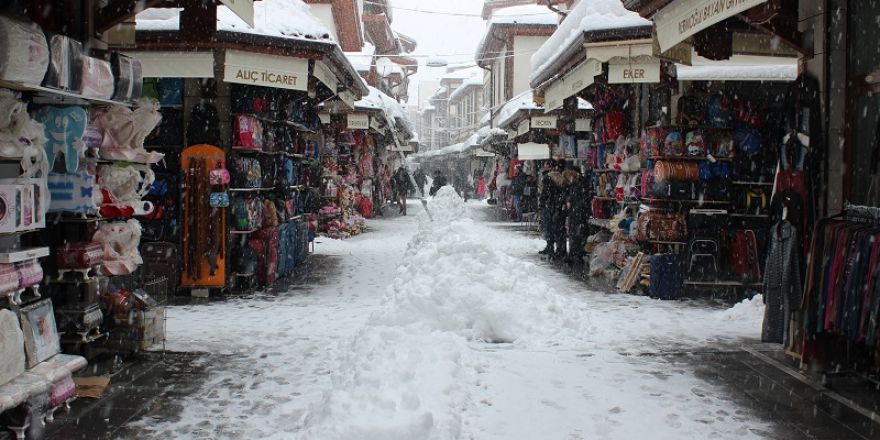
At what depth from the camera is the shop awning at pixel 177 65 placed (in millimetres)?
9641

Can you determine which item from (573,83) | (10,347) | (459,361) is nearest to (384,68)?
(573,83)

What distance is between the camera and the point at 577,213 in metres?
14.1

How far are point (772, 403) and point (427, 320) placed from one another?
3.42m

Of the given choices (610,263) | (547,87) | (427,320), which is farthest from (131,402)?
(547,87)

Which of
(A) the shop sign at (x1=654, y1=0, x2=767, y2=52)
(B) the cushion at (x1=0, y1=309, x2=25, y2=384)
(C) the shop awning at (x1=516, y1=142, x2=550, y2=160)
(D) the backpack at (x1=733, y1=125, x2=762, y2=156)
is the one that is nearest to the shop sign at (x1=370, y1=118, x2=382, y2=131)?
(C) the shop awning at (x1=516, y1=142, x2=550, y2=160)

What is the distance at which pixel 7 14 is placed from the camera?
436 cm

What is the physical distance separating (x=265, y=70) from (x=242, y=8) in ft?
11.9

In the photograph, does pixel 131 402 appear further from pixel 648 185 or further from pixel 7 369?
pixel 648 185

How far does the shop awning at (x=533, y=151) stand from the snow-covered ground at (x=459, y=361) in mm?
10693

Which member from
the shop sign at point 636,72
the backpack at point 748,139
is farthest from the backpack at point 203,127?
the backpack at point 748,139

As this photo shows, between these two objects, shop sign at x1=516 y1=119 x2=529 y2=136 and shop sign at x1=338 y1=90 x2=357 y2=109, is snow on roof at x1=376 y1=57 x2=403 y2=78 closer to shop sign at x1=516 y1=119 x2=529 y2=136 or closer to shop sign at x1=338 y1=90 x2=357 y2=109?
shop sign at x1=516 y1=119 x2=529 y2=136

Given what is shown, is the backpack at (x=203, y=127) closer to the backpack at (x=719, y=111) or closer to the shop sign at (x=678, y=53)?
the shop sign at (x=678, y=53)

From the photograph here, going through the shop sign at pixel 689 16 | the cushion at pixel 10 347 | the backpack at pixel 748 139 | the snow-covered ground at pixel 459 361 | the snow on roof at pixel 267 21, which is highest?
the snow on roof at pixel 267 21

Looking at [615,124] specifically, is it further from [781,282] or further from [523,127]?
[523,127]
